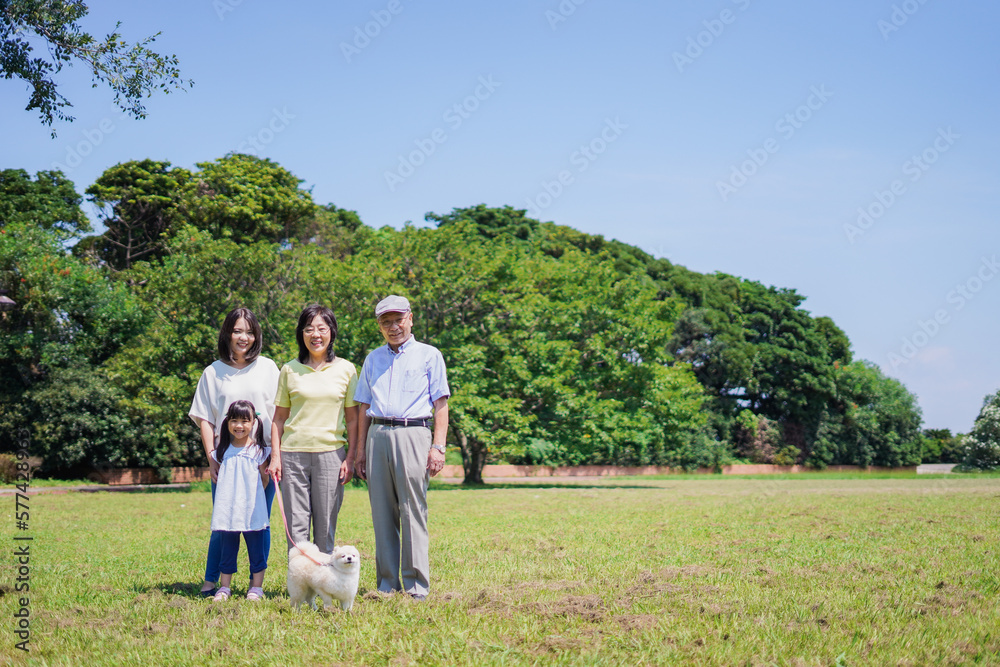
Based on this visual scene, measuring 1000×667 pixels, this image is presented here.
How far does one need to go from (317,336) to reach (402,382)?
2.09 feet

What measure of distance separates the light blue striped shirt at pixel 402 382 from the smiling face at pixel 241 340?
0.81 m

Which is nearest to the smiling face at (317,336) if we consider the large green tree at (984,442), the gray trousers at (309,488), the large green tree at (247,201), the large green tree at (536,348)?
the gray trousers at (309,488)

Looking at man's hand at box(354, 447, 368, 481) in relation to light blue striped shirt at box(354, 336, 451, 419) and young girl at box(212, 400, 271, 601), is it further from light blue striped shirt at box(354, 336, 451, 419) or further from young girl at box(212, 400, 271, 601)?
young girl at box(212, 400, 271, 601)

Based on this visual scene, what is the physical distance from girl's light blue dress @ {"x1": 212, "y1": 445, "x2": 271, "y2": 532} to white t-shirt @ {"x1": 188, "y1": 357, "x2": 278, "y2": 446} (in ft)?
0.64

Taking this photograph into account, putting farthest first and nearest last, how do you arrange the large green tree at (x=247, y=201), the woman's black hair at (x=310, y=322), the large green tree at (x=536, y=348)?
the large green tree at (x=247, y=201), the large green tree at (x=536, y=348), the woman's black hair at (x=310, y=322)

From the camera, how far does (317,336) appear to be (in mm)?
5543

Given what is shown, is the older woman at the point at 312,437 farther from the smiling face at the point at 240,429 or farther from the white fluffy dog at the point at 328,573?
the white fluffy dog at the point at 328,573

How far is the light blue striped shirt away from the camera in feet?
18.3

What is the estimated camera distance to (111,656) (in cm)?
410

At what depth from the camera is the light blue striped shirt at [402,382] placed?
557 cm

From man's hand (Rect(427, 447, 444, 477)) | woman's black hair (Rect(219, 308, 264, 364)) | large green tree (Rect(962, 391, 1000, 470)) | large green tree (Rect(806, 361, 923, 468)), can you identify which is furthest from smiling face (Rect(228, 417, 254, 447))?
large green tree (Rect(962, 391, 1000, 470))

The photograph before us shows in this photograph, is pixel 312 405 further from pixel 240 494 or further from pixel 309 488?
pixel 240 494

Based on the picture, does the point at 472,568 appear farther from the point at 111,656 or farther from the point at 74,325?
the point at 74,325

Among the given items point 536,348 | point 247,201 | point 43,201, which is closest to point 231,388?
point 536,348
